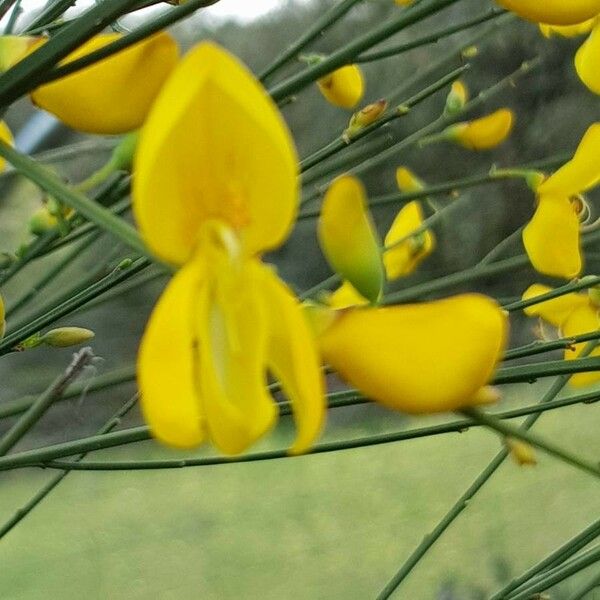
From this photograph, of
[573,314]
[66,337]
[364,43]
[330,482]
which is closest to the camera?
[364,43]

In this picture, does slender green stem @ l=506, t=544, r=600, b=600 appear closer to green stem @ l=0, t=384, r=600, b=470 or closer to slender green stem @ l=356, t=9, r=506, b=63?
green stem @ l=0, t=384, r=600, b=470

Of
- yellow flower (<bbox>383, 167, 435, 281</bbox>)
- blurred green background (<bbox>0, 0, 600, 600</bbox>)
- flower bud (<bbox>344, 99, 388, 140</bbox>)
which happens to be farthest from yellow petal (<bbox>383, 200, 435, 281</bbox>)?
blurred green background (<bbox>0, 0, 600, 600</bbox>)

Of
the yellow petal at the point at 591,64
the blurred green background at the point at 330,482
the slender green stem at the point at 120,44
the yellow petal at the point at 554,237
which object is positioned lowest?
the blurred green background at the point at 330,482

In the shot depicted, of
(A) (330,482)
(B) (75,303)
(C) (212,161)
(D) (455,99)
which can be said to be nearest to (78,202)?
(C) (212,161)

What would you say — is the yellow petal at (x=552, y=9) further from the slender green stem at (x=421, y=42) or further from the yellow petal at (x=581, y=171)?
the slender green stem at (x=421, y=42)

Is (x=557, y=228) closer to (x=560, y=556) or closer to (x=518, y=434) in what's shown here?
(x=518, y=434)

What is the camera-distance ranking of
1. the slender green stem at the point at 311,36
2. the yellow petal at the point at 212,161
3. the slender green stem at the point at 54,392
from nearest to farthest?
the yellow petal at the point at 212,161 < the slender green stem at the point at 54,392 < the slender green stem at the point at 311,36

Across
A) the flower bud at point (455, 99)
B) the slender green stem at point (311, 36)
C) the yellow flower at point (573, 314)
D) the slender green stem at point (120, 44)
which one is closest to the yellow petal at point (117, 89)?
the slender green stem at point (120, 44)
